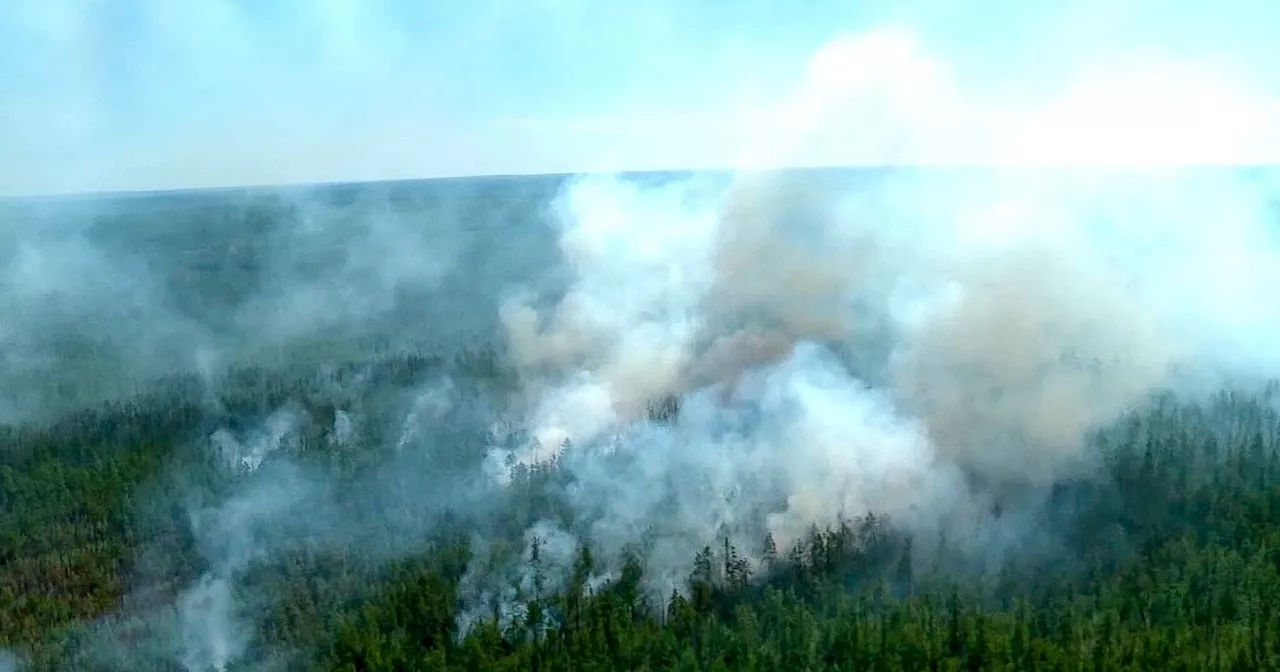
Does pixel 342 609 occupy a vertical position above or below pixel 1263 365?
below

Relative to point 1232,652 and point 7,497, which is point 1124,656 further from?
point 7,497

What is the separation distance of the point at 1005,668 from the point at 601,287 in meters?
76.9

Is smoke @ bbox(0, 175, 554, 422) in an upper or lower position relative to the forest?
upper

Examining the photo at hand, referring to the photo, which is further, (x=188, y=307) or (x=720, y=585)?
(x=188, y=307)

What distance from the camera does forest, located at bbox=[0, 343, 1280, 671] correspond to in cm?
5197

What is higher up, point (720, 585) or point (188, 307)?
point (188, 307)

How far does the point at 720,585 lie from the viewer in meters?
64.9

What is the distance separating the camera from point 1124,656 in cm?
4941

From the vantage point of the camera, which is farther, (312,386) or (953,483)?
(312,386)

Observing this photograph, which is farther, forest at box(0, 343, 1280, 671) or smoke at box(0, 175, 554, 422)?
smoke at box(0, 175, 554, 422)

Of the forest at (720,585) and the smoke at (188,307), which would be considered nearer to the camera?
the forest at (720,585)

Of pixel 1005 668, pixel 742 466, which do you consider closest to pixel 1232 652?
pixel 1005 668

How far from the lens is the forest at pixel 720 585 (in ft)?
171

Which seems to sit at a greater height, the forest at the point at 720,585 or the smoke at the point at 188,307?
the smoke at the point at 188,307
